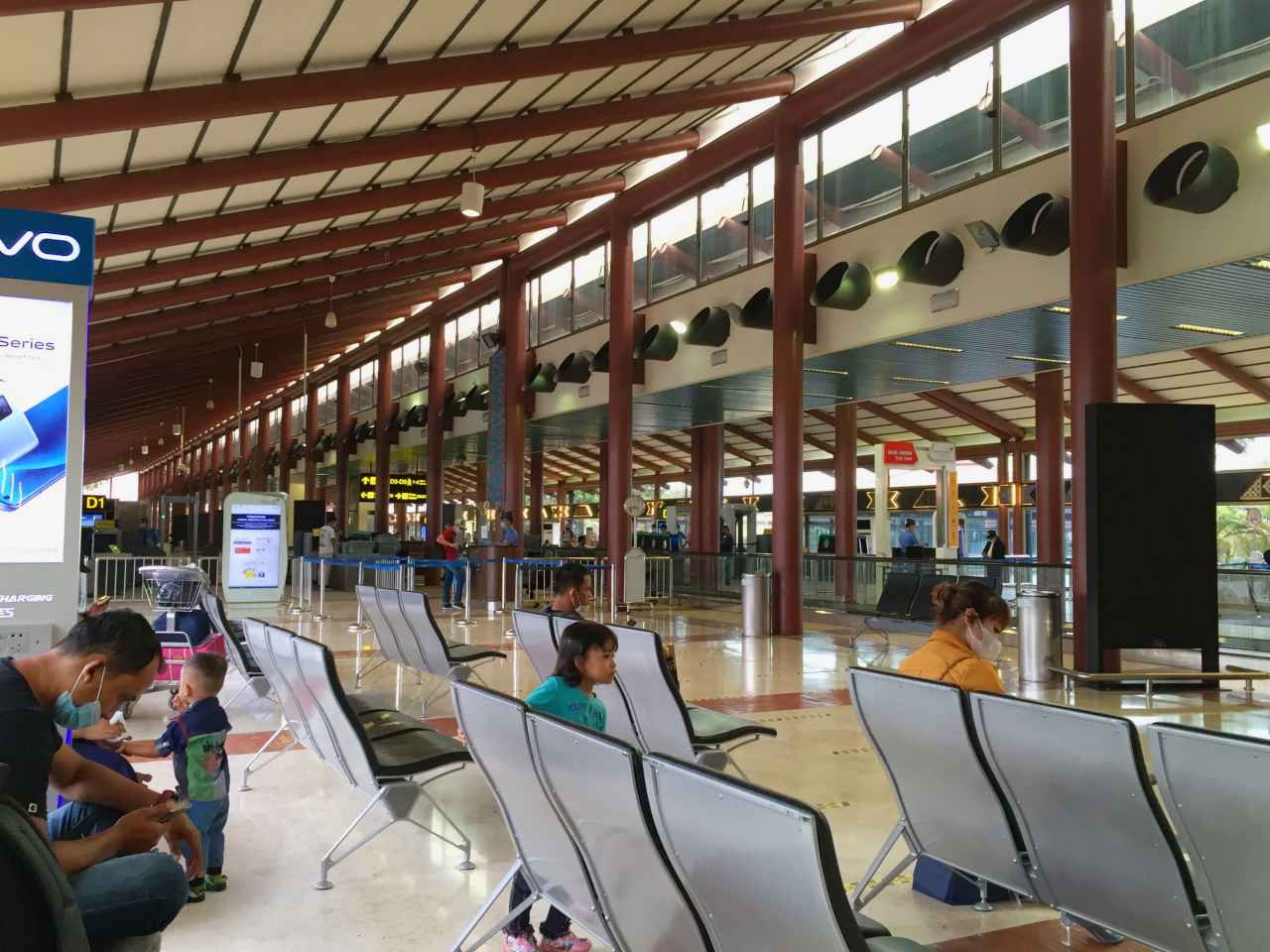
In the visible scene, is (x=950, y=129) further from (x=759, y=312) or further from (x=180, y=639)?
(x=180, y=639)

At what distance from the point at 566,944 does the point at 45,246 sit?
3.38m

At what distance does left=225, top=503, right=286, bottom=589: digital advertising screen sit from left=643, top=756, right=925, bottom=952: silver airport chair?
45.0 feet

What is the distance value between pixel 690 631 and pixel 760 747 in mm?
7670

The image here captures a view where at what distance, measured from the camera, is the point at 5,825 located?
1.51 metres

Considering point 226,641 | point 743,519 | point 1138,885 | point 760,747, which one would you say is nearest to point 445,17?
point 226,641

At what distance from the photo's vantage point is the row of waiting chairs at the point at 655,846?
5.96 feet

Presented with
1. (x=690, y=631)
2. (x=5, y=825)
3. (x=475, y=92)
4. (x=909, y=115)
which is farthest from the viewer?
(x=690, y=631)

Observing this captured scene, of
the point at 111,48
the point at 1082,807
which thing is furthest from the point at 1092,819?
the point at 111,48

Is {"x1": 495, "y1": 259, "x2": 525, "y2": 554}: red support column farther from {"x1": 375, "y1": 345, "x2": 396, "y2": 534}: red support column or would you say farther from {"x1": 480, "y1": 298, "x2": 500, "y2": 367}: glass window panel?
{"x1": 375, "y1": 345, "x2": 396, "y2": 534}: red support column

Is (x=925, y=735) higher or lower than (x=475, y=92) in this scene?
lower

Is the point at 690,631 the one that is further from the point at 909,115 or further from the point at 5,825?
the point at 5,825

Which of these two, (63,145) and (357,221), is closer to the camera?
(63,145)

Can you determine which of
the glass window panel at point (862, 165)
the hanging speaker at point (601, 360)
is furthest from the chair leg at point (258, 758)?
the hanging speaker at point (601, 360)

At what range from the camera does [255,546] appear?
14820 mm
